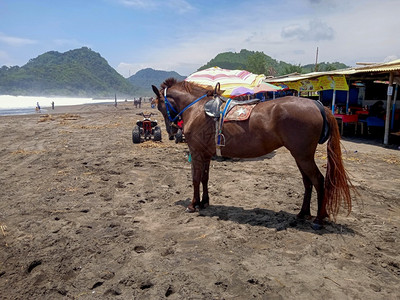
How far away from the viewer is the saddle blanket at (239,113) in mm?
4141

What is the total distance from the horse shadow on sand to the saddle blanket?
153 centimetres

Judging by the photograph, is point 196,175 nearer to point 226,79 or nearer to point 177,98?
point 177,98

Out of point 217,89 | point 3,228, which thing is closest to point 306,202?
A: point 217,89

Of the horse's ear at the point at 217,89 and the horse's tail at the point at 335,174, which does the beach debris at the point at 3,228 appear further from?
the horse's tail at the point at 335,174

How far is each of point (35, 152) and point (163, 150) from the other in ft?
14.3

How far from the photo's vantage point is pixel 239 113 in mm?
4203

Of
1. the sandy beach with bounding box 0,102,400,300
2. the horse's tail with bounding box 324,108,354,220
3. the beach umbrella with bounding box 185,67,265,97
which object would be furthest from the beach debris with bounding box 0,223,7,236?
the beach umbrella with bounding box 185,67,265,97

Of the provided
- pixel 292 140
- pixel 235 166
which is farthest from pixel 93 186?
pixel 292 140

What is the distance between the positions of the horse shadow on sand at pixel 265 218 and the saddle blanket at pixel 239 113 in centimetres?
153

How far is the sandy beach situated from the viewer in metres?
2.65

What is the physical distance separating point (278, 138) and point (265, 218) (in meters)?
1.26

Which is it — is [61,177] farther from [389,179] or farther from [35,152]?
[389,179]

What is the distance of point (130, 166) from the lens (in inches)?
287

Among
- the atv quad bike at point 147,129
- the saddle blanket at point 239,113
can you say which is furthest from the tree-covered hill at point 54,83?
the saddle blanket at point 239,113
